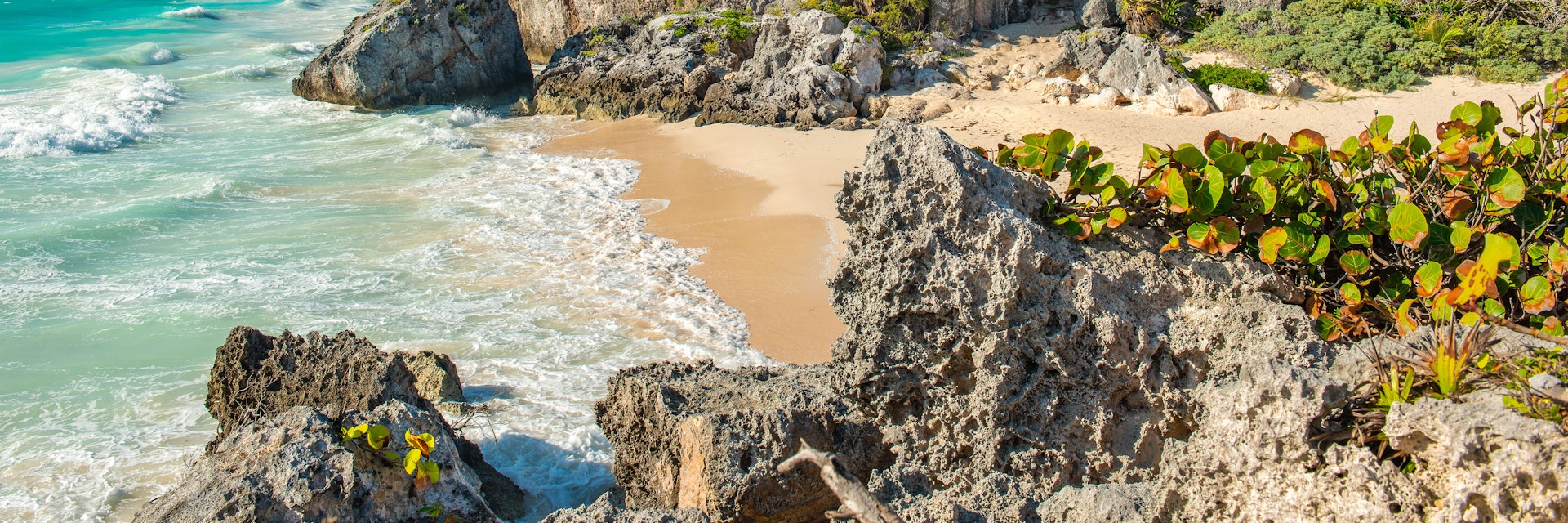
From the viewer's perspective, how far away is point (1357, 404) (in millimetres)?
2277

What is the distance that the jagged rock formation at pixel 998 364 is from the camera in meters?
2.81

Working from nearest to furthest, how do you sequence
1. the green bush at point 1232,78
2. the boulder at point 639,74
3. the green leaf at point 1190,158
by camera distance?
the green leaf at point 1190,158
the green bush at point 1232,78
the boulder at point 639,74

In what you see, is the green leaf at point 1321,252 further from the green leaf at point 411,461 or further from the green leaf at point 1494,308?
the green leaf at point 411,461

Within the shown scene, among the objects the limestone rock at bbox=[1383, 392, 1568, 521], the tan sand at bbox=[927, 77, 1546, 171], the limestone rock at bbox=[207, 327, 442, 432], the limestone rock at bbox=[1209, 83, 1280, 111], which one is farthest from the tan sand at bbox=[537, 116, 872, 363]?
the limestone rock at bbox=[1209, 83, 1280, 111]

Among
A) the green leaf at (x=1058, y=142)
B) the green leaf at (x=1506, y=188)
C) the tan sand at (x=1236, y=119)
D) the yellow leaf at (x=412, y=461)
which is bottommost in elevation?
the tan sand at (x=1236, y=119)

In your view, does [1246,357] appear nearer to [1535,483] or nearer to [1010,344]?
[1010,344]

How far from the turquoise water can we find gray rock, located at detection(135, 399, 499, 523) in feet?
3.88

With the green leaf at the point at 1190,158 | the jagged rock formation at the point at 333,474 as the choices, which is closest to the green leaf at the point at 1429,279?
the green leaf at the point at 1190,158

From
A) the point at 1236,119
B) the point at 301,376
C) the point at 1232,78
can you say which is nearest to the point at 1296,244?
the point at 301,376

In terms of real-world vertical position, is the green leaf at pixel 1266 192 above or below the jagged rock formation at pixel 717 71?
above

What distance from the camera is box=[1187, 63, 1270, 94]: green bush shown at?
13.8 metres

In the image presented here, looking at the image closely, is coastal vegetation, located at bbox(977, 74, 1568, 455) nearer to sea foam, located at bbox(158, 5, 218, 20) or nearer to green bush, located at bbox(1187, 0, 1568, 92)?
green bush, located at bbox(1187, 0, 1568, 92)

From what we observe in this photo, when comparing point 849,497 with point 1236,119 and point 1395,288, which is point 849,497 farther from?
point 1236,119

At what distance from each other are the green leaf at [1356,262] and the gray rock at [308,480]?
3150 mm
